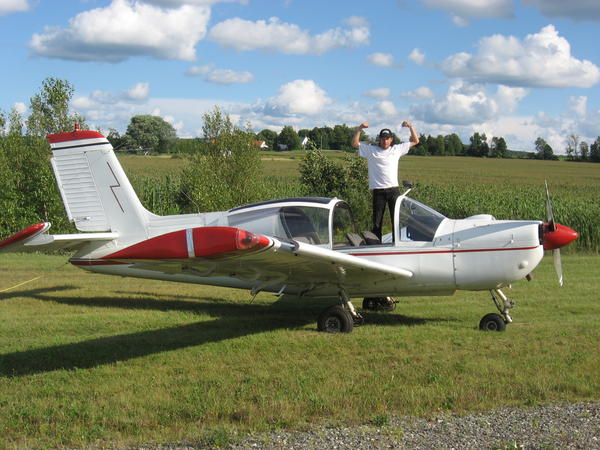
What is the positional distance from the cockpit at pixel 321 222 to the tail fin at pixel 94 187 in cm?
181

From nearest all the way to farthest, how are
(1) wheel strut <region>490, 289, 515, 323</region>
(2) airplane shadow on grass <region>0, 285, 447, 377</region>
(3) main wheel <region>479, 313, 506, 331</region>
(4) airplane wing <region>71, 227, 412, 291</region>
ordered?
(4) airplane wing <region>71, 227, 412, 291</region> < (2) airplane shadow on grass <region>0, 285, 447, 377</region> < (3) main wheel <region>479, 313, 506, 331</region> < (1) wheel strut <region>490, 289, 515, 323</region>

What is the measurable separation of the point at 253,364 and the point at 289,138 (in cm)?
8076

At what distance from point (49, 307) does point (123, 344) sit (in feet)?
10.0

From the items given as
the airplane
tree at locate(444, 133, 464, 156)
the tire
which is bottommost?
the tire

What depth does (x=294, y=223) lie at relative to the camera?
8750mm

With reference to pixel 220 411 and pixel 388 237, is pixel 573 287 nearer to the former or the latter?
pixel 388 237

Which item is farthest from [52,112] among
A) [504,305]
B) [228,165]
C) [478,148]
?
[478,148]

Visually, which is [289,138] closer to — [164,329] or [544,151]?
[544,151]

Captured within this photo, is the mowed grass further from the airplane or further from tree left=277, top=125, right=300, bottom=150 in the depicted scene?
tree left=277, top=125, right=300, bottom=150

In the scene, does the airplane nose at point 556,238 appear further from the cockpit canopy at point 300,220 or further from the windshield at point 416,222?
the cockpit canopy at point 300,220

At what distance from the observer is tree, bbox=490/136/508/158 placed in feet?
343

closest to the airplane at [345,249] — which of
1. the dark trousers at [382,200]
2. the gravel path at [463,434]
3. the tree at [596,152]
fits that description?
the dark trousers at [382,200]

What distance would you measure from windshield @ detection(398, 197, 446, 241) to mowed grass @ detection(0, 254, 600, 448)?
123 centimetres

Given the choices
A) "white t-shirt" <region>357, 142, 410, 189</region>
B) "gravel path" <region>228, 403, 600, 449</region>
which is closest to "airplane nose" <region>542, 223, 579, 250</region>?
"white t-shirt" <region>357, 142, 410, 189</region>
